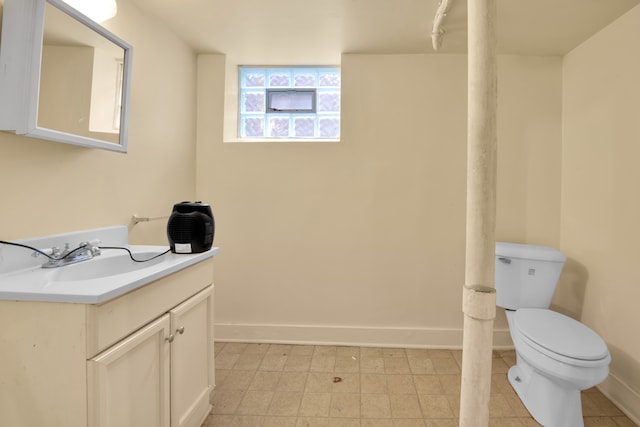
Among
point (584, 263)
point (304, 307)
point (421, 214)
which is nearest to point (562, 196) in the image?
point (584, 263)

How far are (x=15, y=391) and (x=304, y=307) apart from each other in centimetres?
166

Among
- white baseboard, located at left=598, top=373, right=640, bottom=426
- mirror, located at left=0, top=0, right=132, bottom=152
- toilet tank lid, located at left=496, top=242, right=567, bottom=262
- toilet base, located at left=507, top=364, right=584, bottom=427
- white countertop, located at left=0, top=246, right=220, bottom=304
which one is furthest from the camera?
toilet tank lid, located at left=496, top=242, right=567, bottom=262

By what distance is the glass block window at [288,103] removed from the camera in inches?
96.8

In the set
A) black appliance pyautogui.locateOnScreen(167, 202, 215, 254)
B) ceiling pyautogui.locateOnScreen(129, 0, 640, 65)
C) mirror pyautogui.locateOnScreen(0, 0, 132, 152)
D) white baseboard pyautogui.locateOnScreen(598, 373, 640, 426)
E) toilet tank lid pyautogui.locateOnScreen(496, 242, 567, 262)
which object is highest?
ceiling pyautogui.locateOnScreen(129, 0, 640, 65)

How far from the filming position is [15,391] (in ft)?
2.74

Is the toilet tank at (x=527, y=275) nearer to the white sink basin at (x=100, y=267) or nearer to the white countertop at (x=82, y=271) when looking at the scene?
the white countertop at (x=82, y=271)

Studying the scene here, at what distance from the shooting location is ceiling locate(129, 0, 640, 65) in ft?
5.44

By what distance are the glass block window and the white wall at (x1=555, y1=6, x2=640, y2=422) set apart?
1.65m

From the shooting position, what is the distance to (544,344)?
4.65 feet

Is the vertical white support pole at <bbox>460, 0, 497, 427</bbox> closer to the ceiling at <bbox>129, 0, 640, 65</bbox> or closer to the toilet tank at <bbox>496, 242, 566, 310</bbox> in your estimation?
the ceiling at <bbox>129, 0, 640, 65</bbox>

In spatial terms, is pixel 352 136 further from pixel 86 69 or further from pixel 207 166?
pixel 86 69

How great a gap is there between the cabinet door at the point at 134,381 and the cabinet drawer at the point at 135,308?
31 mm

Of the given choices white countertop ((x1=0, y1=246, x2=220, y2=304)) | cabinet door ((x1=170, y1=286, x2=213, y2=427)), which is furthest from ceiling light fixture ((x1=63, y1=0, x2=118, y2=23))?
cabinet door ((x1=170, y1=286, x2=213, y2=427))

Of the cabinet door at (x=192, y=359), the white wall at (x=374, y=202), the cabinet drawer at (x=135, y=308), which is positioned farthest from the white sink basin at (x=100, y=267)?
the white wall at (x=374, y=202)
